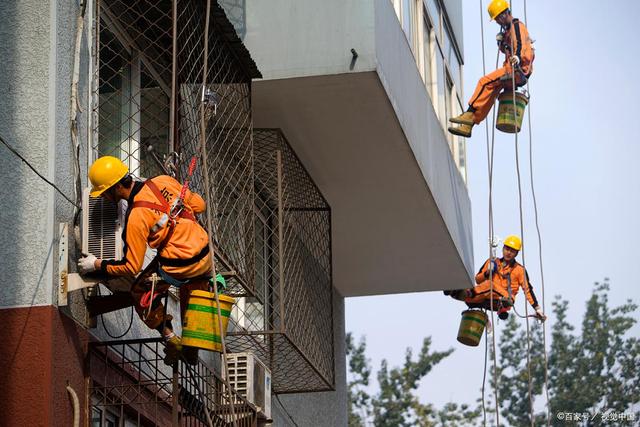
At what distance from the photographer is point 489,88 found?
1908cm

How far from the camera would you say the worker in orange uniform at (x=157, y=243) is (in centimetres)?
967

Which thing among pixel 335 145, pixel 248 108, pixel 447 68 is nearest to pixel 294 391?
pixel 335 145

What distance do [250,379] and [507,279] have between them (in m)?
8.92

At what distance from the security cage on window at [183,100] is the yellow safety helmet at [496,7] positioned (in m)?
7.04

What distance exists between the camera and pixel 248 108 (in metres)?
13.4

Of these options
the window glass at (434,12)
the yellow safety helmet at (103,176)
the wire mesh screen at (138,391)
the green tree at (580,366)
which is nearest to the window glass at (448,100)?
the window glass at (434,12)

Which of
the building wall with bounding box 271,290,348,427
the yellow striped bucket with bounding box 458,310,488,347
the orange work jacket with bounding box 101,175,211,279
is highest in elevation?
→ the yellow striped bucket with bounding box 458,310,488,347

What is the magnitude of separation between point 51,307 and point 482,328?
42.2 feet

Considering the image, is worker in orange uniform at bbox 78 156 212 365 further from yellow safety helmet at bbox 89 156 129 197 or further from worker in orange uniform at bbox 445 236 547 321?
worker in orange uniform at bbox 445 236 547 321

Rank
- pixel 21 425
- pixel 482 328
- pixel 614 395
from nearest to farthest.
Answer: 1. pixel 21 425
2. pixel 482 328
3. pixel 614 395

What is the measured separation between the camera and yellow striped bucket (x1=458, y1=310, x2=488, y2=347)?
2148 cm

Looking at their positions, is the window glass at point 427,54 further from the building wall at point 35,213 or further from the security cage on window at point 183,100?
the building wall at point 35,213

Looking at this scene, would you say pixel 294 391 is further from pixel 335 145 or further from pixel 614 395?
pixel 614 395

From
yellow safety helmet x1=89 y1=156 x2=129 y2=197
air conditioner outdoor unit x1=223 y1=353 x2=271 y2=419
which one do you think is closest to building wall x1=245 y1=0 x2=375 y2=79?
Answer: air conditioner outdoor unit x1=223 y1=353 x2=271 y2=419
